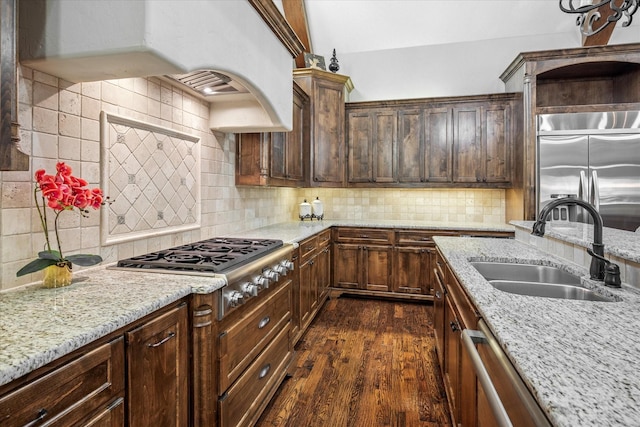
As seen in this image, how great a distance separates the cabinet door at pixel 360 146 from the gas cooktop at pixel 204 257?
2.30 meters

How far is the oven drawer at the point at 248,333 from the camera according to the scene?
4.91 feet

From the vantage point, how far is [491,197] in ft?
13.9

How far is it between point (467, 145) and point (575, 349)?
143 inches

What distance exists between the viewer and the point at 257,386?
6.00 feet

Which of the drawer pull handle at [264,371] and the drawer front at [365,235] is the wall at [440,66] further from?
the drawer pull handle at [264,371]

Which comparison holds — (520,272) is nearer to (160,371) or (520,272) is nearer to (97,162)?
(160,371)

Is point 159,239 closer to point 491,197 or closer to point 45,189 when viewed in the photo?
point 45,189

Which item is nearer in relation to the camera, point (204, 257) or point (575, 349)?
point (575, 349)

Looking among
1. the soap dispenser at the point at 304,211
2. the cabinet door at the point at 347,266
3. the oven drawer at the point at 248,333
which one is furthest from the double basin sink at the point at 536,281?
the soap dispenser at the point at 304,211

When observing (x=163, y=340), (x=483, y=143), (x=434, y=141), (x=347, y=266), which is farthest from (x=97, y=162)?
(x=483, y=143)

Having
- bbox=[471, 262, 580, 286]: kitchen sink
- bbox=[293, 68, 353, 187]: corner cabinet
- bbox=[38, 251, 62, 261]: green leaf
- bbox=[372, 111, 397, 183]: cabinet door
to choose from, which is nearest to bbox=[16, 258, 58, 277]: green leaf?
bbox=[38, 251, 62, 261]: green leaf

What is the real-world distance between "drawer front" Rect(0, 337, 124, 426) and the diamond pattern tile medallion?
2.86 feet

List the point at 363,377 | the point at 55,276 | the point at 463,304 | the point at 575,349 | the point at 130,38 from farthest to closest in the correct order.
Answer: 1. the point at 363,377
2. the point at 463,304
3. the point at 55,276
4. the point at 130,38
5. the point at 575,349

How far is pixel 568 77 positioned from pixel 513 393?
14.5 ft
